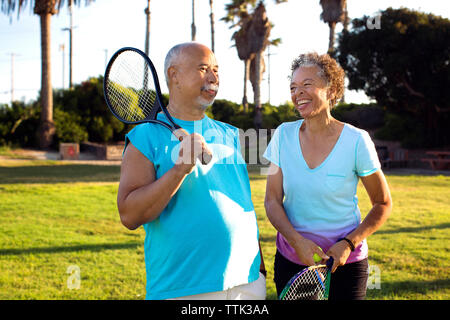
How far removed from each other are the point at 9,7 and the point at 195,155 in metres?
26.2

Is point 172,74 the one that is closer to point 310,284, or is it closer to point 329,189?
point 329,189

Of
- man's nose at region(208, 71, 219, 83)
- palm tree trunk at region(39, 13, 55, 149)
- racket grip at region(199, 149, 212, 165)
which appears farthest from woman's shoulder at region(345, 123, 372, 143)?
palm tree trunk at region(39, 13, 55, 149)

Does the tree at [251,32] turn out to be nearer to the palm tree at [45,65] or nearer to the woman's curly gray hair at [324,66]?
the palm tree at [45,65]

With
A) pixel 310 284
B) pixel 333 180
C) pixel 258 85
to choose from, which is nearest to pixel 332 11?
pixel 258 85

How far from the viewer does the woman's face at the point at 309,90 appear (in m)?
2.28

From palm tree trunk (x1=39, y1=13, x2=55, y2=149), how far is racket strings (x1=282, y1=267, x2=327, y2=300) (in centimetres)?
2286

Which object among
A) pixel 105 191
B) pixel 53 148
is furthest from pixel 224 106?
pixel 105 191

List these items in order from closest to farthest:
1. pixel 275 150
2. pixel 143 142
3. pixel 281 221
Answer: pixel 143 142 < pixel 281 221 < pixel 275 150

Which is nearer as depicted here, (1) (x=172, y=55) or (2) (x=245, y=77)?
(1) (x=172, y=55)

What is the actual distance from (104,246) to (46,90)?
61.5 ft

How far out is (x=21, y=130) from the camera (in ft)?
78.4

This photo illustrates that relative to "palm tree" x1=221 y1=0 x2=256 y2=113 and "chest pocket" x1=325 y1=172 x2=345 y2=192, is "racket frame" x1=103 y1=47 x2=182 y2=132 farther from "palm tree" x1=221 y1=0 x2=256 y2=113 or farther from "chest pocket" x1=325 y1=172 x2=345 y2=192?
"palm tree" x1=221 y1=0 x2=256 y2=113

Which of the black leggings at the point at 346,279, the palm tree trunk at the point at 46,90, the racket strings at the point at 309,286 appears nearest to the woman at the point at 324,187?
the black leggings at the point at 346,279

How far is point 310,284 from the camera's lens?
2.09 m
